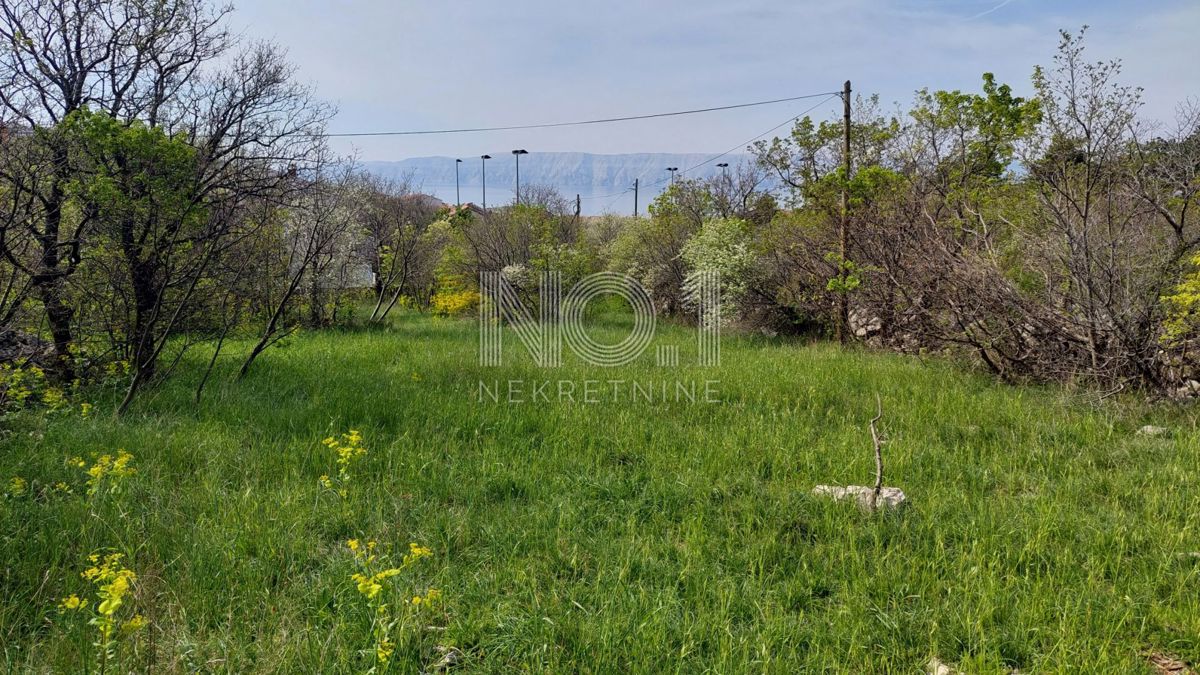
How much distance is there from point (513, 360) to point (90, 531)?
19.2ft

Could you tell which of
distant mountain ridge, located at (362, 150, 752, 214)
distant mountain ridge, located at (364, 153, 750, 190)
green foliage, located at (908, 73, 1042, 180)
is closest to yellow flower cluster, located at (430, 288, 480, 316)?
distant mountain ridge, located at (362, 150, 752, 214)

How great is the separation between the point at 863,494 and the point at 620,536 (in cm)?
168

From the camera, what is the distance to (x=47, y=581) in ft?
8.82

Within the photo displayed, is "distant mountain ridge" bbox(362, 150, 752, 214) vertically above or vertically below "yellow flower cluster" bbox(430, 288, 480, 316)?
above

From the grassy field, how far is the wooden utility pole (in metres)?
4.74

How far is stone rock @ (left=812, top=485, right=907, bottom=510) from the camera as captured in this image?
3.50 m

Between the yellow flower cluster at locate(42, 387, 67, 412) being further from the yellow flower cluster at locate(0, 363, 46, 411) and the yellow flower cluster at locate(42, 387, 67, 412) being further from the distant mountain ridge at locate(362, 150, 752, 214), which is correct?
the distant mountain ridge at locate(362, 150, 752, 214)

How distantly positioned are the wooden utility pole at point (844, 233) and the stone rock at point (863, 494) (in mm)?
6369

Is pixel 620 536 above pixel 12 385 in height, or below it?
below

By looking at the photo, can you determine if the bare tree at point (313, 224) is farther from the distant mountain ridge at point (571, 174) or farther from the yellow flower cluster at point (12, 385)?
the distant mountain ridge at point (571, 174)

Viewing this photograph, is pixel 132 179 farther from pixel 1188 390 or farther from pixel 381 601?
pixel 1188 390

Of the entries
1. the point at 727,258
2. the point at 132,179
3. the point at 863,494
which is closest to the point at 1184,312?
the point at 863,494

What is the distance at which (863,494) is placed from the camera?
3.62m

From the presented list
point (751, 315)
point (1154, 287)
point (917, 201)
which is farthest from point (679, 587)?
point (751, 315)
